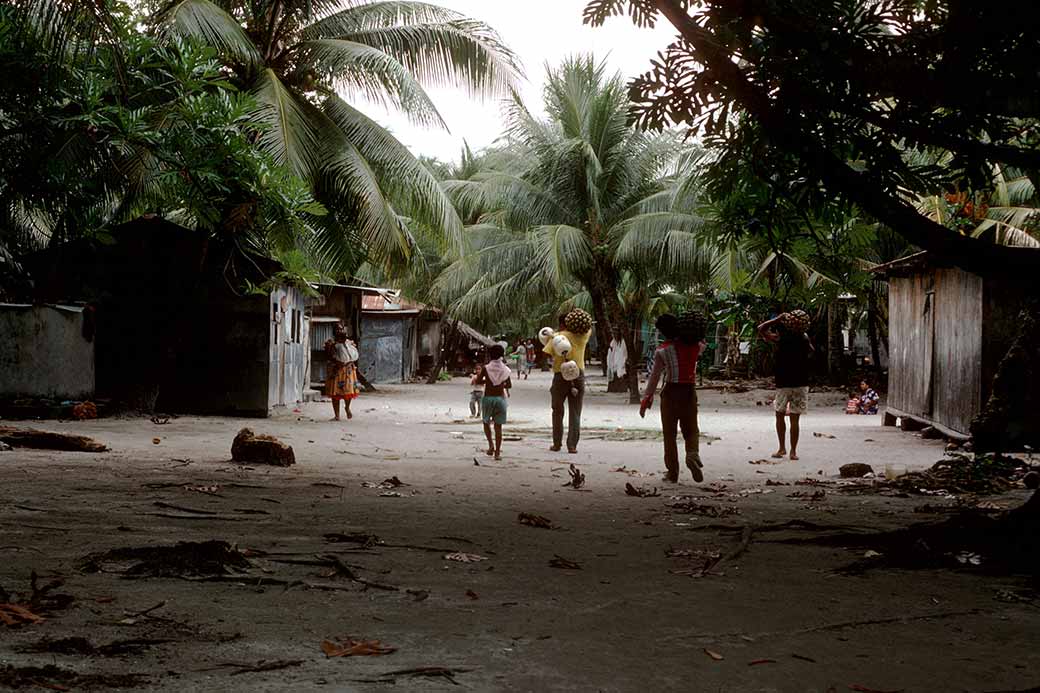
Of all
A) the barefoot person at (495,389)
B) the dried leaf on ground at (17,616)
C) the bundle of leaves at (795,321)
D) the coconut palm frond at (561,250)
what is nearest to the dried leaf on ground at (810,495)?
the bundle of leaves at (795,321)

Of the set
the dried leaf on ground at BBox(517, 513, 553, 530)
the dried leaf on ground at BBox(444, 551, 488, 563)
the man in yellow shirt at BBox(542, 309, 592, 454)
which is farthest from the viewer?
the man in yellow shirt at BBox(542, 309, 592, 454)

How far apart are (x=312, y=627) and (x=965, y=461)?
810cm

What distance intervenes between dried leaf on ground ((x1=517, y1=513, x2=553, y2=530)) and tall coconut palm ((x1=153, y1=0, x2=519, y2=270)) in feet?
34.7

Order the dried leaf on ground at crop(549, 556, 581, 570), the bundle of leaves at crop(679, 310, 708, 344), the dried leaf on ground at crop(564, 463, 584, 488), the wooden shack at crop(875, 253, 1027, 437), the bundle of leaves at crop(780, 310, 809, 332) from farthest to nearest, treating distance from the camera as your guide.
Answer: the wooden shack at crop(875, 253, 1027, 437) < the bundle of leaves at crop(780, 310, 809, 332) < the bundle of leaves at crop(679, 310, 708, 344) < the dried leaf on ground at crop(564, 463, 584, 488) < the dried leaf on ground at crop(549, 556, 581, 570)

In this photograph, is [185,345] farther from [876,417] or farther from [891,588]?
[891,588]

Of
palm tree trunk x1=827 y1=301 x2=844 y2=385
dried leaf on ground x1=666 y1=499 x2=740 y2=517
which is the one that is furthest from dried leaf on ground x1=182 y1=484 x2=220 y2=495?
palm tree trunk x1=827 y1=301 x2=844 y2=385

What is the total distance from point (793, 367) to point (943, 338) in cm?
393

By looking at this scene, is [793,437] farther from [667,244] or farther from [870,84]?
[667,244]

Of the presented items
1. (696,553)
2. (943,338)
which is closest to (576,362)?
(943,338)

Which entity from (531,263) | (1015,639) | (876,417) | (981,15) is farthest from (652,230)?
(1015,639)

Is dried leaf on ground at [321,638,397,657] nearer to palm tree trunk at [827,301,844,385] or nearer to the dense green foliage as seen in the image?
the dense green foliage

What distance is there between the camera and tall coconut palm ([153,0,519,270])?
17.1 metres

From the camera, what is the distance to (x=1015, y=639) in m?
4.36

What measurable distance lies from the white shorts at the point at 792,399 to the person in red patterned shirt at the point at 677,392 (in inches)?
105
